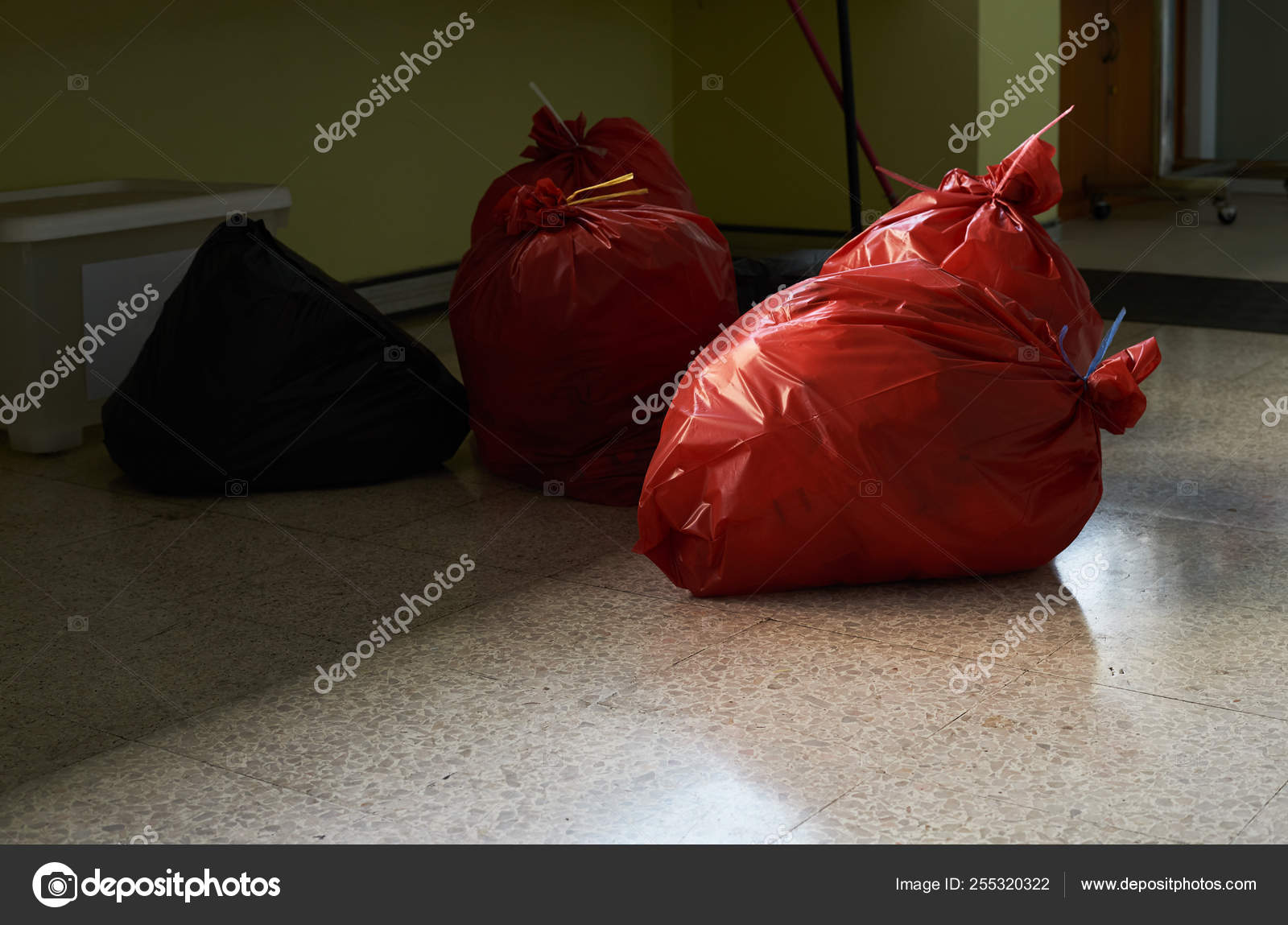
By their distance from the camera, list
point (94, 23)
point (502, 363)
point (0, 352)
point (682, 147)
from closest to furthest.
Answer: point (502, 363) < point (0, 352) < point (94, 23) < point (682, 147)

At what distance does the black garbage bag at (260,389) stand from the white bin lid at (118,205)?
0.98 feet

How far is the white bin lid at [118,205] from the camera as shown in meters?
2.58

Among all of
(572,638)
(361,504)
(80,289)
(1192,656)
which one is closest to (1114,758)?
(1192,656)

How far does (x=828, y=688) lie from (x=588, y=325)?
888mm

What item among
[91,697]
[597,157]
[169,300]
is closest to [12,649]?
[91,697]

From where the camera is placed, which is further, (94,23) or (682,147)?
(682,147)

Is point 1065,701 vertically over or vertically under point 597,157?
under

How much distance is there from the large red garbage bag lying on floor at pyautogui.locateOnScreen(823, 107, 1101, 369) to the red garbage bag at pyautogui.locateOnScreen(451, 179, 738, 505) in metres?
0.26

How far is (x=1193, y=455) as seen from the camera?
246cm

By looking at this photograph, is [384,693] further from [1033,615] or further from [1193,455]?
[1193,455]

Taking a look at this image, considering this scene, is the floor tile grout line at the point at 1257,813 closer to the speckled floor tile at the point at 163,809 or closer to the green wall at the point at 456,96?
the speckled floor tile at the point at 163,809

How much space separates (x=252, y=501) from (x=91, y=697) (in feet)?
2.57

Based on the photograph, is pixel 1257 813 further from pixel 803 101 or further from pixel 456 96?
pixel 803 101
